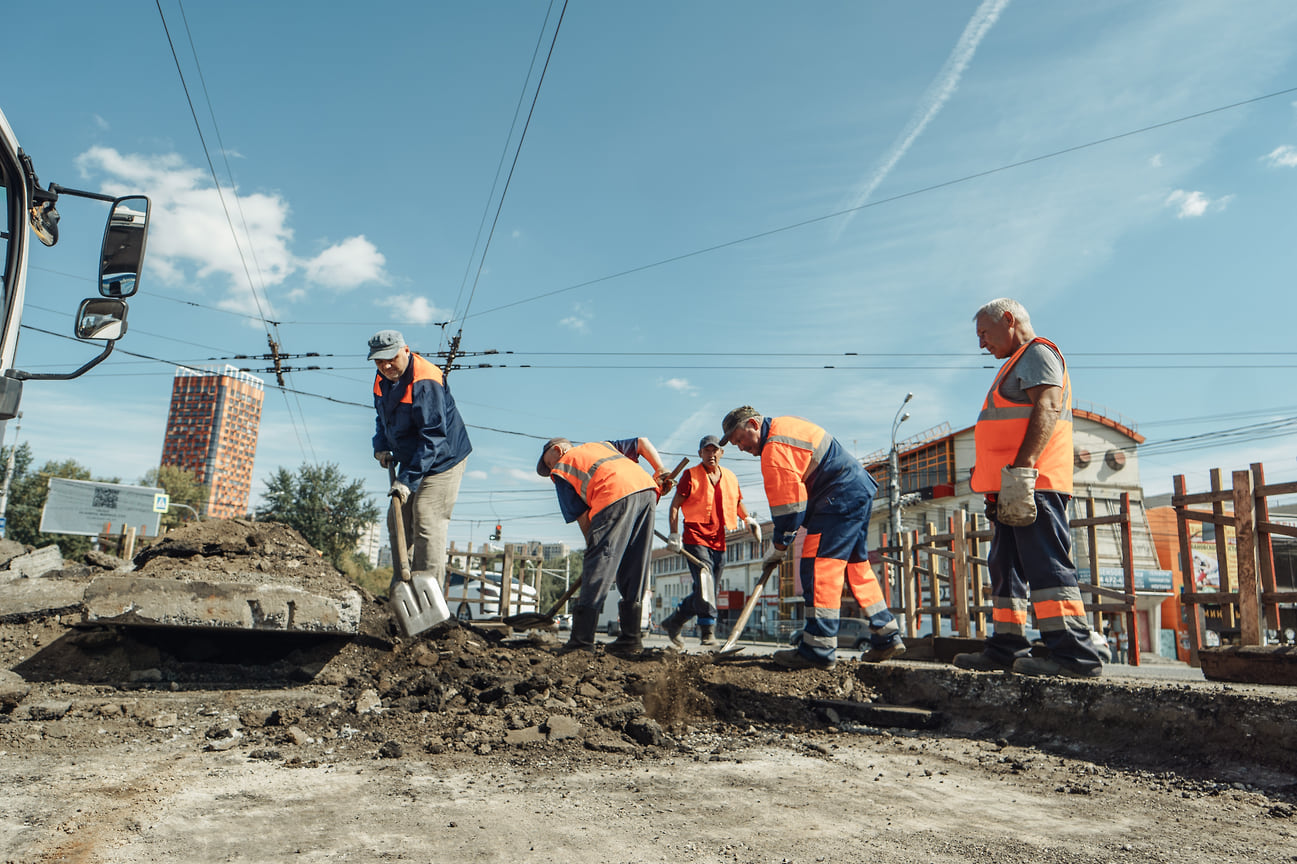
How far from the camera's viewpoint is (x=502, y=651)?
5.54 metres

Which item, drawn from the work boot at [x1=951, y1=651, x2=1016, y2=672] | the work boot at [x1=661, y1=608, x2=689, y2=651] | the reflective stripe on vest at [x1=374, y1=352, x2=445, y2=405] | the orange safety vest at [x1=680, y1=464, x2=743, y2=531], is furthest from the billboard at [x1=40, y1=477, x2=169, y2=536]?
the work boot at [x1=951, y1=651, x2=1016, y2=672]

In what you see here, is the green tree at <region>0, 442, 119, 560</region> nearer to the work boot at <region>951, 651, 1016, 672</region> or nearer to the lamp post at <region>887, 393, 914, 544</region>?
the lamp post at <region>887, 393, 914, 544</region>

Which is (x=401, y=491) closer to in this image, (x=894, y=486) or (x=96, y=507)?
(x=894, y=486)

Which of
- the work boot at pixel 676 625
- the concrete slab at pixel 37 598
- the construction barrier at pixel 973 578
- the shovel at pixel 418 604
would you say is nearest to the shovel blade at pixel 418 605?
the shovel at pixel 418 604

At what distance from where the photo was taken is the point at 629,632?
6008 millimetres

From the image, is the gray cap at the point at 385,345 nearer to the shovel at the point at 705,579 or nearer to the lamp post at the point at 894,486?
the shovel at the point at 705,579

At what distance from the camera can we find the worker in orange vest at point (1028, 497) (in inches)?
152

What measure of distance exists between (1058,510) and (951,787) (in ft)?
5.82

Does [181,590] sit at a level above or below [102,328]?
below

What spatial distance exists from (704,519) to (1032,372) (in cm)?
452

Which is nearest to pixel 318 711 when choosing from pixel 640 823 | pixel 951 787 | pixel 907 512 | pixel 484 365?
pixel 640 823

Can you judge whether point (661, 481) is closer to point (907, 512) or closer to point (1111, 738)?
point (1111, 738)

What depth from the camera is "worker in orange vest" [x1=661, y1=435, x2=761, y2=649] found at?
8062 mm

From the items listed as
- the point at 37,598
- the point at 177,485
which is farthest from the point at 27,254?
the point at 177,485
